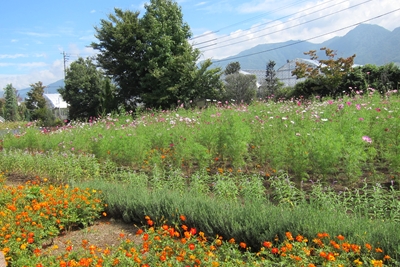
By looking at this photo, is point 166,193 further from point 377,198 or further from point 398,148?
point 398,148

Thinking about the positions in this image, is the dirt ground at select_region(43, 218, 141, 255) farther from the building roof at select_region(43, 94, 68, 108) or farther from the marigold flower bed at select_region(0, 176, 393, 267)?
the building roof at select_region(43, 94, 68, 108)

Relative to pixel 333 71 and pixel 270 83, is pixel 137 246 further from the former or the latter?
pixel 270 83

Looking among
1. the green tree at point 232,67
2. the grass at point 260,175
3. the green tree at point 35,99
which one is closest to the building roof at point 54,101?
the green tree at point 35,99

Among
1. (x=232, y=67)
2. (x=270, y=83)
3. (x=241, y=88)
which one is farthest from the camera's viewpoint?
(x=232, y=67)

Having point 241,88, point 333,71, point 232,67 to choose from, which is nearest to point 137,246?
point 333,71

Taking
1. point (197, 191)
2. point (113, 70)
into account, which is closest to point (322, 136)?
point (197, 191)

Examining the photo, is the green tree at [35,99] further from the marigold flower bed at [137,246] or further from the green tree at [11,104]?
the marigold flower bed at [137,246]

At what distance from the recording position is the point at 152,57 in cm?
1723

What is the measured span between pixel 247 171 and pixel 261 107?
297cm

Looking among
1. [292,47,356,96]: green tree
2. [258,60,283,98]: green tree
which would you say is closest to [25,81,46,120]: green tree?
[258,60,283,98]: green tree

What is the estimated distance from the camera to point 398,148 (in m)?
4.11

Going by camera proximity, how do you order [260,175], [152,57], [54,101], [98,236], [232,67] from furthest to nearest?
[54,101]
[232,67]
[152,57]
[260,175]
[98,236]

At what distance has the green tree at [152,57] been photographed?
16.6m

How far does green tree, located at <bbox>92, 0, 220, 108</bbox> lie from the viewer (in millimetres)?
16594
